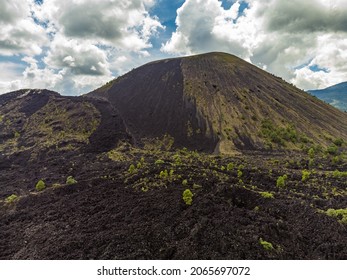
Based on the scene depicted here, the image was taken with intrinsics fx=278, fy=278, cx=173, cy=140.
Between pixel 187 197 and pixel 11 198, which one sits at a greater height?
pixel 187 197

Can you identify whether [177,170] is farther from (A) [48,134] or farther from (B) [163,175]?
(A) [48,134]

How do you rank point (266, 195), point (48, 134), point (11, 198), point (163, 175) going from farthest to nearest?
point (48, 134) < point (163, 175) < point (11, 198) < point (266, 195)

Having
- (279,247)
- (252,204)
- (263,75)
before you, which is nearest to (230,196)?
(252,204)

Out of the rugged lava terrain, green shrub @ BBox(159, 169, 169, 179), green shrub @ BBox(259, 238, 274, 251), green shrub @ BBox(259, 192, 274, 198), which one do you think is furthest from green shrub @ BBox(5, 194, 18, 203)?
green shrub @ BBox(259, 192, 274, 198)

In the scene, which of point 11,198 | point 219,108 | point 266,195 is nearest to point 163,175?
point 266,195

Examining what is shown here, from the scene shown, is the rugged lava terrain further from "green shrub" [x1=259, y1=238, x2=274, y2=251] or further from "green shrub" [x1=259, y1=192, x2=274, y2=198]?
"green shrub" [x1=259, y1=192, x2=274, y2=198]
